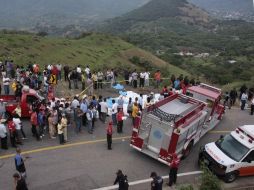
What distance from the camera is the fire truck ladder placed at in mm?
17328

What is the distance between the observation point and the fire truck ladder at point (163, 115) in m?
17.3

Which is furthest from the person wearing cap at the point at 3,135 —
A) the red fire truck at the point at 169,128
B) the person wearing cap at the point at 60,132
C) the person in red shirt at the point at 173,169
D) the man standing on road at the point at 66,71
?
the man standing on road at the point at 66,71

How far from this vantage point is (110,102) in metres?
24.5

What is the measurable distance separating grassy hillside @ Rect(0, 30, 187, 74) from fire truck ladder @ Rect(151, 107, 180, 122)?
25122mm

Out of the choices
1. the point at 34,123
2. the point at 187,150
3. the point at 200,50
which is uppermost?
the point at 34,123

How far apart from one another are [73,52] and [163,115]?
38980 mm

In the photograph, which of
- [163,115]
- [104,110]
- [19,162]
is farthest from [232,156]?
[19,162]

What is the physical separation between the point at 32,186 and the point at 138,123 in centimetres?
555

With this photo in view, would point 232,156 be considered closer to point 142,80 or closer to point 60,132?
point 60,132

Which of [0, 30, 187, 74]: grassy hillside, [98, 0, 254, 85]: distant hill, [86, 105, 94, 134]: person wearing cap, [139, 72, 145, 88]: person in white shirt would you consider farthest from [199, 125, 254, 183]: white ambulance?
[98, 0, 254, 85]: distant hill

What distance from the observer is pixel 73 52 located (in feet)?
181

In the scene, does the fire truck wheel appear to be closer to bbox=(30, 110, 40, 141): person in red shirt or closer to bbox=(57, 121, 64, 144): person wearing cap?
bbox=(57, 121, 64, 144): person wearing cap

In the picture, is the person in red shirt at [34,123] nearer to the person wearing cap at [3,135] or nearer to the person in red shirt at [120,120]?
the person wearing cap at [3,135]

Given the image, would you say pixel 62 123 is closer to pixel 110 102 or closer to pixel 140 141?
pixel 140 141
